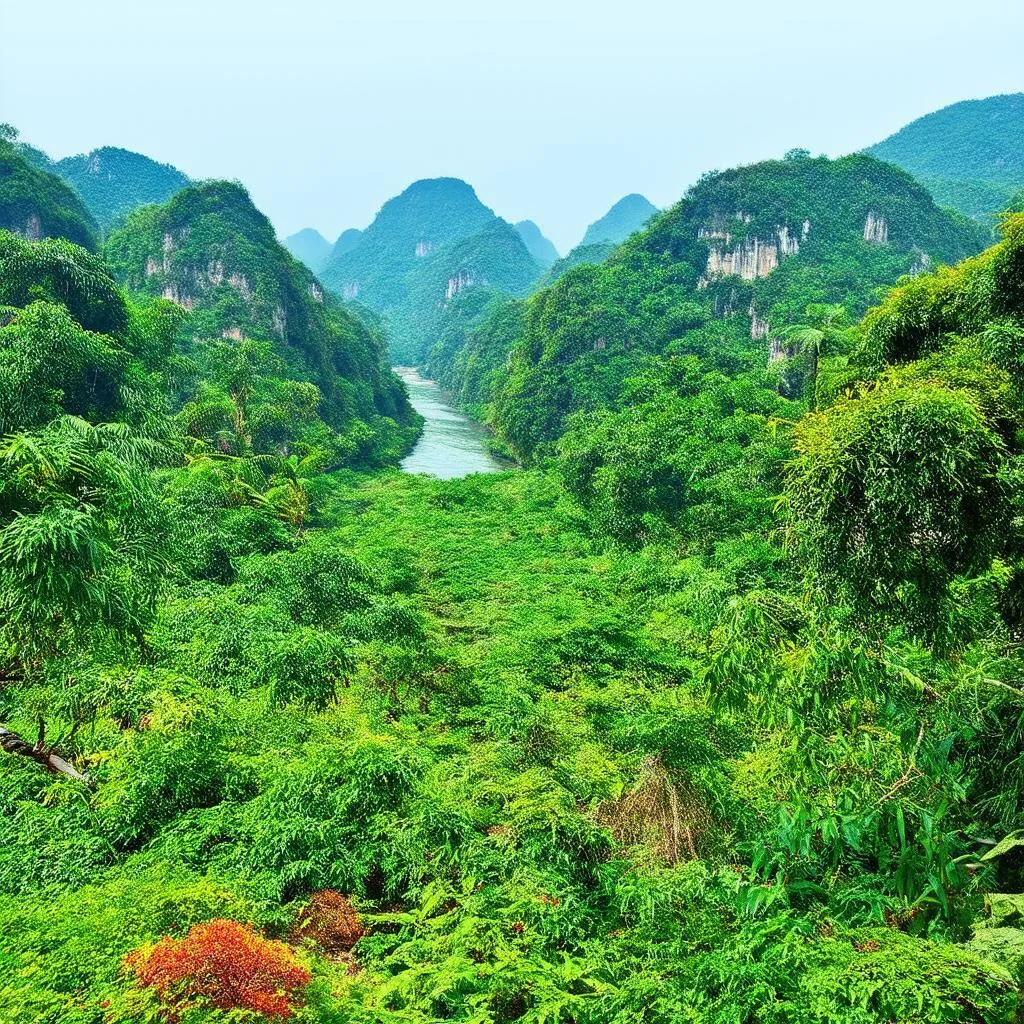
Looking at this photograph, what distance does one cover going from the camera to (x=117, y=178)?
95000 mm

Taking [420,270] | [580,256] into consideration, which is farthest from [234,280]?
[420,270]

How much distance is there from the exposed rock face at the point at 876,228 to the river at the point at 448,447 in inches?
1433

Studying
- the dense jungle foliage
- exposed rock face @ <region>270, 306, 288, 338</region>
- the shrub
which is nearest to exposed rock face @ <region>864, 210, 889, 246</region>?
exposed rock face @ <region>270, 306, 288, 338</region>

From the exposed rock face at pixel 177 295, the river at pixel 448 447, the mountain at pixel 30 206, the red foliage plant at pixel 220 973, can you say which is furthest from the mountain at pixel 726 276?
the red foliage plant at pixel 220 973

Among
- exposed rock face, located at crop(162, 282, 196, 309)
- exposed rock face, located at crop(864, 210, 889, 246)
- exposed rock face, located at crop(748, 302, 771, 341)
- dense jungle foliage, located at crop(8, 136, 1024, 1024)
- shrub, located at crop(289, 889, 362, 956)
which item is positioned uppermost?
exposed rock face, located at crop(864, 210, 889, 246)

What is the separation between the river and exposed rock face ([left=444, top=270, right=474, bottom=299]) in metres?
57.1

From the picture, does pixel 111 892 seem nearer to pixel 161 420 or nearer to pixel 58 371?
pixel 58 371

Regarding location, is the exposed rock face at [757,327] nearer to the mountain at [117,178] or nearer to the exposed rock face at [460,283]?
the mountain at [117,178]

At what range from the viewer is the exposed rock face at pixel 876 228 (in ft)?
184

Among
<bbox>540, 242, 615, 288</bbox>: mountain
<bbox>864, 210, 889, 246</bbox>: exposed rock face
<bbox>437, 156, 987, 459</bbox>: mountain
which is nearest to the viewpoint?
<bbox>437, 156, 987, 459</bbox>: mountain

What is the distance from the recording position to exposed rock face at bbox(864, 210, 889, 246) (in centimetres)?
5594

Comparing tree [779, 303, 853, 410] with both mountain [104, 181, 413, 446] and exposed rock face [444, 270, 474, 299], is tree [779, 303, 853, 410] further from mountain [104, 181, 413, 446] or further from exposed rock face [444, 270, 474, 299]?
exposed rock face [444, 270, 474, 299]

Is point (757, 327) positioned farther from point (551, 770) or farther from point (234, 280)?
point (551, 770)

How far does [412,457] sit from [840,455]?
4184 cm
